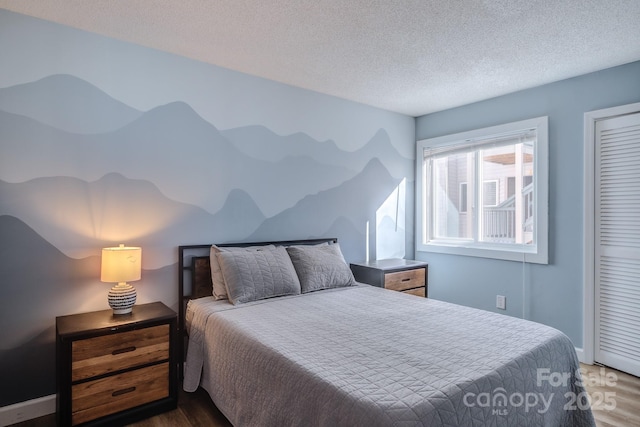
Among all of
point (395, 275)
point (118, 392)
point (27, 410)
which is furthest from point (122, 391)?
point (395, 275)

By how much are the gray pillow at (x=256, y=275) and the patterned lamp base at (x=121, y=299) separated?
0.61 metres

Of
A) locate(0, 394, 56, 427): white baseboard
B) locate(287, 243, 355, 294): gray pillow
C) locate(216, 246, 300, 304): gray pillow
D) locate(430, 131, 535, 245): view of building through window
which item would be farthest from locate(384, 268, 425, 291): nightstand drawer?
locate(0, 394, 56, 427): white baseboard

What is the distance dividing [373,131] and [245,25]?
2.07 m

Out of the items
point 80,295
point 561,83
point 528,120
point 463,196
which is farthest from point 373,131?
point 80,295

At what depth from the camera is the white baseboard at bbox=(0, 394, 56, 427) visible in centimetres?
209

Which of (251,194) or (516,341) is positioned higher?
(251,194)

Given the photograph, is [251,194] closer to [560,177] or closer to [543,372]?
[543,372]

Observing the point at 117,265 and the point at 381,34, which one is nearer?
the point at 117,265

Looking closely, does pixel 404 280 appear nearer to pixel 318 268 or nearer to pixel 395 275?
pixel 395 275

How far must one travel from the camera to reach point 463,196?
13.2ft

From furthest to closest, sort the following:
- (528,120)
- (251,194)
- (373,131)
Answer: (373,131) < (528,120) < (251,194)

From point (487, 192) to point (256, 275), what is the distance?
2.65 meters

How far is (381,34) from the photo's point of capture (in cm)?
234

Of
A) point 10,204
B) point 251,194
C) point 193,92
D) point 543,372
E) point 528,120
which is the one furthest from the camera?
point 528,120
